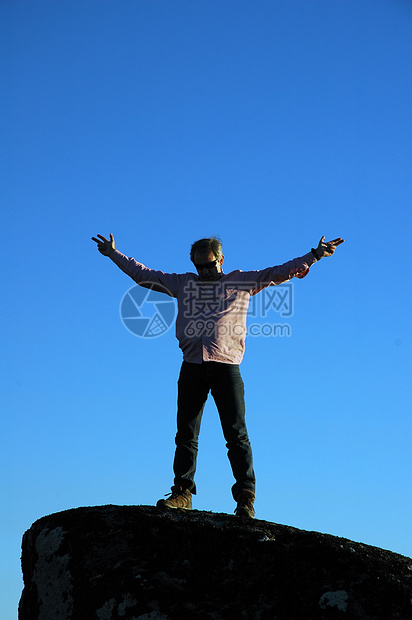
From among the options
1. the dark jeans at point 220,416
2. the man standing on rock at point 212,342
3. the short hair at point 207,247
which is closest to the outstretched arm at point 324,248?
the man standing on rock at point 212,342

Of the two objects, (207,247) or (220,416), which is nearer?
(220,416)

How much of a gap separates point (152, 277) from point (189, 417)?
5.48 feet

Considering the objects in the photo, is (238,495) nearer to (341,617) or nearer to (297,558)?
(297,558)

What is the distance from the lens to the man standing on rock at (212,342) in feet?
22.9

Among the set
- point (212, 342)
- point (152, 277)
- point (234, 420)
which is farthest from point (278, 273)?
point (234, 420)

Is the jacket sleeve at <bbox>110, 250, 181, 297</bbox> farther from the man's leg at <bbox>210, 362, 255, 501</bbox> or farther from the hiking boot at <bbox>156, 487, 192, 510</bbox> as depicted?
the hiking boot at <bbox>156, 487, 192, 510</bbox>

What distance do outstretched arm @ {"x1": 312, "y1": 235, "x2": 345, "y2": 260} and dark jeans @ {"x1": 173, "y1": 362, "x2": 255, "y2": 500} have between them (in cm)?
151

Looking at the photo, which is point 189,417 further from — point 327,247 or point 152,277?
point 327,247

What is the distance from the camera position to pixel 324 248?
289 inches

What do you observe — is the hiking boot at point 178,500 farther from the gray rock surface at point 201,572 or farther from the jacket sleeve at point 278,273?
the jacket sleeve at point 278,273

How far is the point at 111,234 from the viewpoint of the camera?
8.09m

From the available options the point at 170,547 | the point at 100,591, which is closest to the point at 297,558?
the point at 170,547

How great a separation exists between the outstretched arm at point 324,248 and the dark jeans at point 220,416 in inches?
59.5

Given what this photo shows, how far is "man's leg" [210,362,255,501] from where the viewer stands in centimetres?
688
